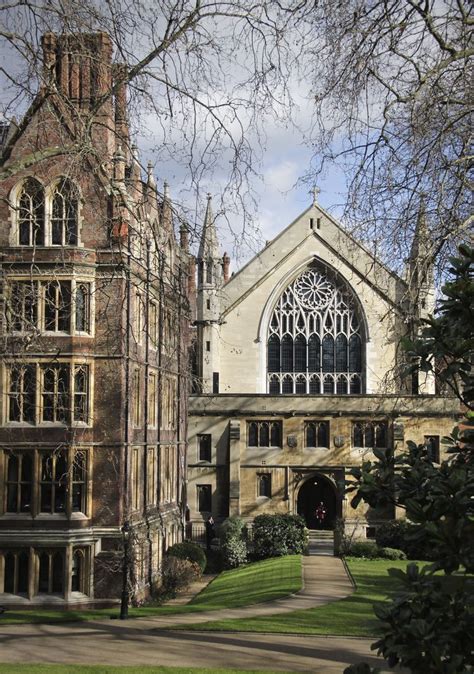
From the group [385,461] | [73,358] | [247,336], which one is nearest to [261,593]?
[73,358]

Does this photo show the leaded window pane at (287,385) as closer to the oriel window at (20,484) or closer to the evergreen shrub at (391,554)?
the evergreen shrub at (391,554)

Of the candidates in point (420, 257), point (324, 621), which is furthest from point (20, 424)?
point (420, 257)

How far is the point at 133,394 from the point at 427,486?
61.8 feet

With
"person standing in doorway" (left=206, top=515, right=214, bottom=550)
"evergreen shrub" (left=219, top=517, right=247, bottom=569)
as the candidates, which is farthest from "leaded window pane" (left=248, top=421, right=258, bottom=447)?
"evergreen shrub" (left=219, top=517, right=247, bottom=569)

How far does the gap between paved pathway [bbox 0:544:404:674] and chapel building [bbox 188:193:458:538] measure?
16.0 metres

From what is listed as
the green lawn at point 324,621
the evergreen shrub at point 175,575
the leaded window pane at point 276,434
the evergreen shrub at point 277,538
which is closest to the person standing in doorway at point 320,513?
the leaded window pane at point 276,434

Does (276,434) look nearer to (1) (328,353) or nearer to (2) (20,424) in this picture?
(1) (328,353)

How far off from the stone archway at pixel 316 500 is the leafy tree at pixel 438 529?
29.9 metres

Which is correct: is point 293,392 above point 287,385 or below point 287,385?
below

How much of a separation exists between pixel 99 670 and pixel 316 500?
2502cm

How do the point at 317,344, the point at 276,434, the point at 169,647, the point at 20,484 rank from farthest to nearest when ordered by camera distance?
the point at 317,344, the point at 276,434, the point at 20,484, the point at 169,647

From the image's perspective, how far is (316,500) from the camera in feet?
117

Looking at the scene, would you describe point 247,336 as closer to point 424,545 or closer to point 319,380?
point 319,380

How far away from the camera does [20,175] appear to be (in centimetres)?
2181
